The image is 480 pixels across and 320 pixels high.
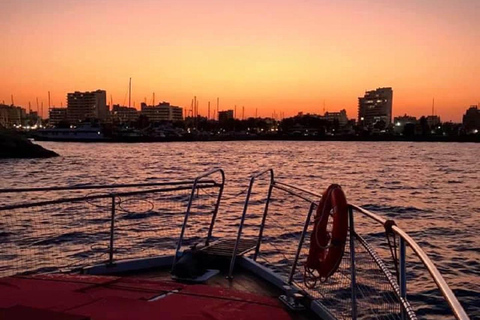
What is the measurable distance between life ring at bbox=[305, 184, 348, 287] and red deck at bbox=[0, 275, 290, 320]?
2.08ft

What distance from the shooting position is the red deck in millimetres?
4461

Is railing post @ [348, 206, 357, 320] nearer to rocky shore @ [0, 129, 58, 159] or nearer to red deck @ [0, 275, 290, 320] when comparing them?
red deck @ [0, 275, 290, 320]

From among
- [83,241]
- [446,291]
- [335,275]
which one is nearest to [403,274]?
[446,291]

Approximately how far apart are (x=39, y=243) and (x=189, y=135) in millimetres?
183942

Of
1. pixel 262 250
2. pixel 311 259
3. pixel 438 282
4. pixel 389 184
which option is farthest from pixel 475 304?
pixel 389 184

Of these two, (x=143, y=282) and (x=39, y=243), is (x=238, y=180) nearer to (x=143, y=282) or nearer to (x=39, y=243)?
(x=39, y=243)

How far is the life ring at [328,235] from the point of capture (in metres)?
4.27

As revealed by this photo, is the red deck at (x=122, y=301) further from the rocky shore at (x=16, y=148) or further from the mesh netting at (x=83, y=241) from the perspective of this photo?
the rocky shore at (x=16, y=148)

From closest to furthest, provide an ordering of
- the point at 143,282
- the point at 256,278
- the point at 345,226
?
the point at 345,226 → the point at 143,282 → the point at 256,278

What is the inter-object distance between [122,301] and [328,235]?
7.35 ft

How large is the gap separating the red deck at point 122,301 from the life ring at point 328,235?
2.08 feet

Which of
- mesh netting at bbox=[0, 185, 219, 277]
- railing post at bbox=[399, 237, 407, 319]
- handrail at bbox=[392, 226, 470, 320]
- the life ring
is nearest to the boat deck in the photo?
the life ring

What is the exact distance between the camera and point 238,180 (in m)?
41.6

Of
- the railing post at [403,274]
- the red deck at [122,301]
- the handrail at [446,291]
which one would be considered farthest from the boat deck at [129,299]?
the handrail at [446,291]
